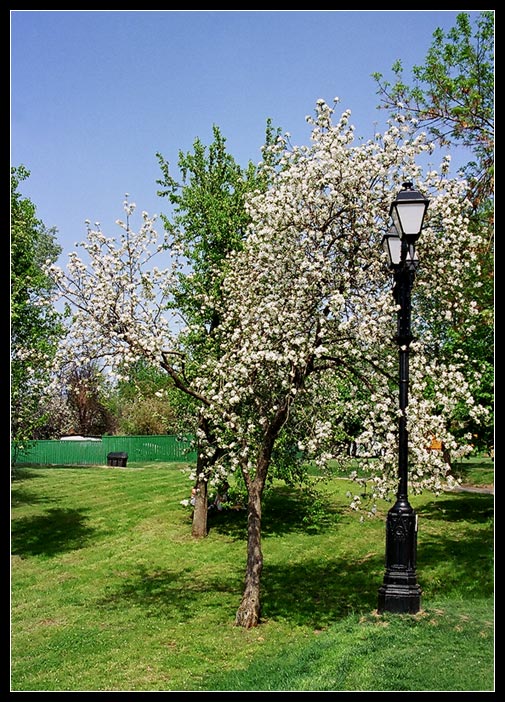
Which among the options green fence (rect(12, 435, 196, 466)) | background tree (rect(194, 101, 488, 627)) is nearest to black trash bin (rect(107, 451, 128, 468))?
green fence (rect(12, 435, 196, 466))

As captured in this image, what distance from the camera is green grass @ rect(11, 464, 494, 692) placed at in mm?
7480

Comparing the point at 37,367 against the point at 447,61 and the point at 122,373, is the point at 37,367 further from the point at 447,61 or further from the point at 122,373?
the point at 447,61

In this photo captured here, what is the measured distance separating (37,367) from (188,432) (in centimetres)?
407

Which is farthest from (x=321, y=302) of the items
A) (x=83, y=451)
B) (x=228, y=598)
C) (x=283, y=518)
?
(x=83, y=451)

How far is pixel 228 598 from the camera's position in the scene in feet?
44.3

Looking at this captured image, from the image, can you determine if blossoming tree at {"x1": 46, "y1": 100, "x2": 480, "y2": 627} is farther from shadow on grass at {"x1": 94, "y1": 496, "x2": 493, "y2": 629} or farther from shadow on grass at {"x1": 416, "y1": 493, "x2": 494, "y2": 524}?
shadow on grass at {"x1": 416, "y1": 493, "x2": 494, "y2": 524}

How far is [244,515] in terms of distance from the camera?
2184 cm

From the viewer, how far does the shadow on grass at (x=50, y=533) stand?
738 inches

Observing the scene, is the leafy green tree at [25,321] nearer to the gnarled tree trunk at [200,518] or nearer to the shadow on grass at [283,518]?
the gnarled tree trunk at [200,518]

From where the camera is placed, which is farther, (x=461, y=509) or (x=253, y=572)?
(x=461, y=509)

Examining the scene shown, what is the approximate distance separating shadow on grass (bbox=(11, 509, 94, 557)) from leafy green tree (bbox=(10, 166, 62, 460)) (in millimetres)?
2906

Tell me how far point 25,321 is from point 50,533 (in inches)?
256

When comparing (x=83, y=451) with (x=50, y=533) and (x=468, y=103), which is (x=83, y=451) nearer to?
(x=50, y=533)

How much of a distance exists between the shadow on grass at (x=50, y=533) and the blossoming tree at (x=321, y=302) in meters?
8.92
